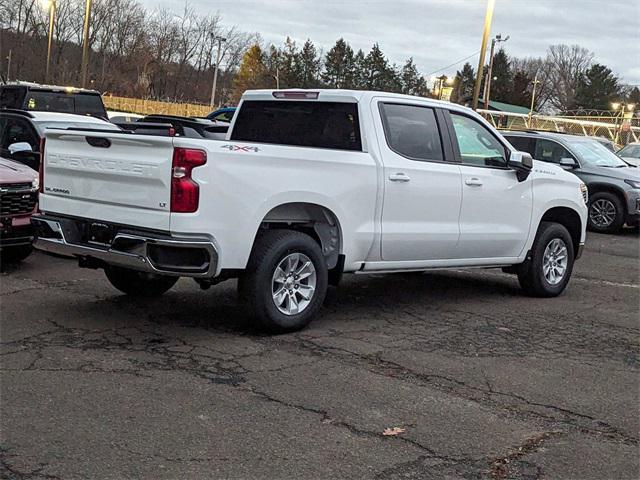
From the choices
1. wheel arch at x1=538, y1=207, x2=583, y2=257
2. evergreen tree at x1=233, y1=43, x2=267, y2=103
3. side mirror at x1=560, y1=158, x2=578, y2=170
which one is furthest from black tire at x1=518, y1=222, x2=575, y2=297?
evergreen tree at x1=233, y1=43, x2=267, y2=103

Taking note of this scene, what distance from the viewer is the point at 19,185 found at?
8.60 meters

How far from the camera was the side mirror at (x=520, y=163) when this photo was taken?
26.8 feet

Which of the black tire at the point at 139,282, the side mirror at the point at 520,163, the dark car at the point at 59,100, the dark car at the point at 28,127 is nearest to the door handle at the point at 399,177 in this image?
the side mirror at the point at 520,163

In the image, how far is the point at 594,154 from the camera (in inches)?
653

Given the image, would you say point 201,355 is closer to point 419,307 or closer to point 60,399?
point 60,399

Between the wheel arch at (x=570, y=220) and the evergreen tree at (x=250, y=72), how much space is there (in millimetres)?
79887

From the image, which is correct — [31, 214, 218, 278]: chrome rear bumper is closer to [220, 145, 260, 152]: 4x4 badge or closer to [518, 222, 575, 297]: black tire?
[220, 145, 260, 152]: 4x4 badge

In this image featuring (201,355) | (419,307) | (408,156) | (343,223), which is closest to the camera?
(201,355)

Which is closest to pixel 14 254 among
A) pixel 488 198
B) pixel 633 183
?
pixel 488 198

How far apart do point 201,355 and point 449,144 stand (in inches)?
129

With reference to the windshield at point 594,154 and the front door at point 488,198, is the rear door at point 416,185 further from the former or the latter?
the windshield at point 594,154

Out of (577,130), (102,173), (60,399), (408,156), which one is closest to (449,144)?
(408,156)

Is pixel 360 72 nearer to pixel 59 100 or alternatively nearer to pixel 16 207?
pixel 59 100

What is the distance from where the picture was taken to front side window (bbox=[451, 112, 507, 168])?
7.91m
